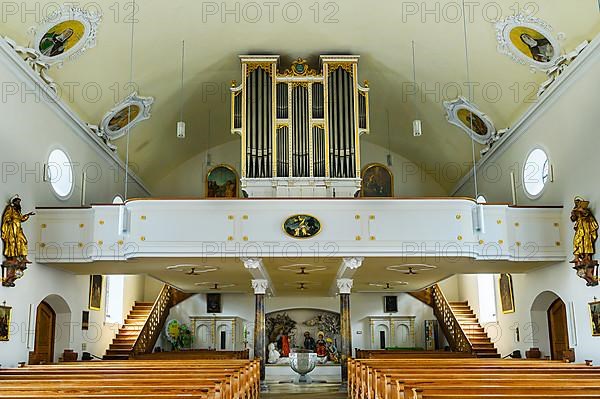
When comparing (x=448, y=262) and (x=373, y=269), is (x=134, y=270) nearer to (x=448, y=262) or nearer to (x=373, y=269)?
(x=373, y=269)

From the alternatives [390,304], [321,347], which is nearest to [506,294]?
[390,304]

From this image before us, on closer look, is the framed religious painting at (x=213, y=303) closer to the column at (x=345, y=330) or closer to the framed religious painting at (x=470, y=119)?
the column at (x=345, y=330)

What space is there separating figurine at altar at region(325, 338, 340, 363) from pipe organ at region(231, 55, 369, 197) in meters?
11.5

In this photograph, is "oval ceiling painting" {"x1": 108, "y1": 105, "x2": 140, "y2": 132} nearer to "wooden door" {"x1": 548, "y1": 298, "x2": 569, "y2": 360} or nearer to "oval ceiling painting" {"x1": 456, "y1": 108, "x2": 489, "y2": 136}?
"oval ceiling painting" {"x1": 456, "y1": 108, "x2": 489, "y2": 136}

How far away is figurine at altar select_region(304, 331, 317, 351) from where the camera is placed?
1129 inches

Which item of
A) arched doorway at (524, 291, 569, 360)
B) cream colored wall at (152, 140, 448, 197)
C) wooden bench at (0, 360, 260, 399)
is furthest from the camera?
cream colored wall at (152, 140, 448, 197)

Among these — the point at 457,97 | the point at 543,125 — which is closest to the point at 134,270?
the point at 457,97

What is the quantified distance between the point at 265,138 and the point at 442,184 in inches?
367

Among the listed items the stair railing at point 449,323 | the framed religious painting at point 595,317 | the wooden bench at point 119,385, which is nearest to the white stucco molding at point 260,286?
the wooden bench at point 119,385

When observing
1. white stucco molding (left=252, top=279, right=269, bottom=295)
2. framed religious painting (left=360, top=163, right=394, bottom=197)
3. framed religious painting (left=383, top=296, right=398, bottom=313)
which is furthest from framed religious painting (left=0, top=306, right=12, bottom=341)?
framed religious painting (left=383, top=296, right=398, bottom=313)

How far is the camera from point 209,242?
16.7 metres

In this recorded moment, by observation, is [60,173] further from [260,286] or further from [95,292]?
[260,286]

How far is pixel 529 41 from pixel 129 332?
16.0 meters

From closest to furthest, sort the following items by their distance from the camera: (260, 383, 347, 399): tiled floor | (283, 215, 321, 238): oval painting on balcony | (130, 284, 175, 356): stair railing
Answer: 1. (283, 215, 321, 238): oval painting on balcony
2. (260, 383, 347, 399): tiled floor
3. (130, 284, 175, 356): stair railing
